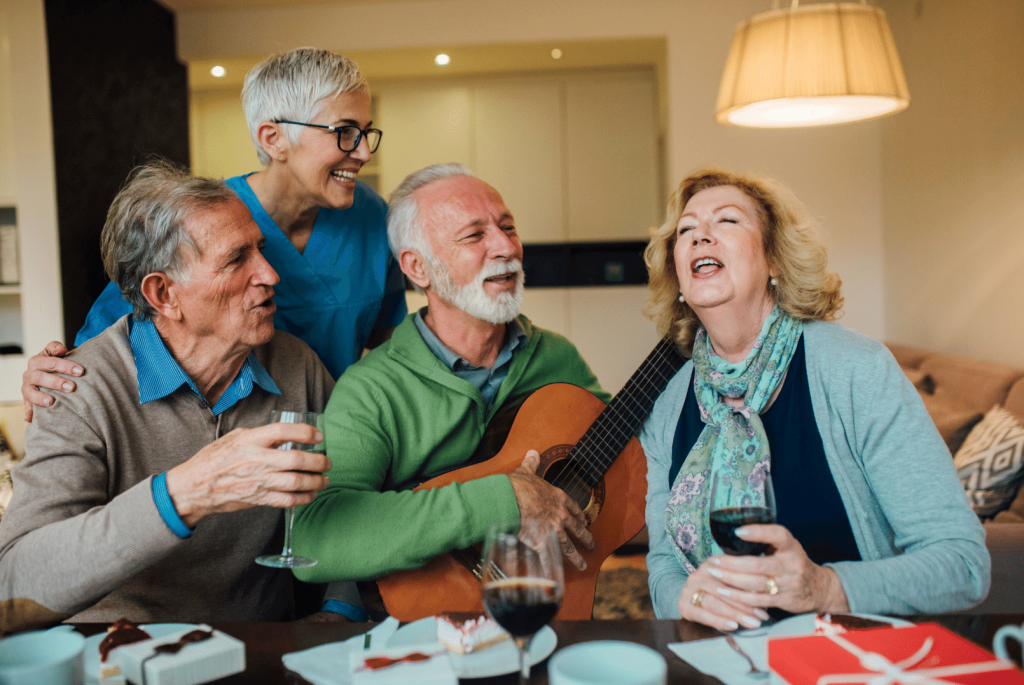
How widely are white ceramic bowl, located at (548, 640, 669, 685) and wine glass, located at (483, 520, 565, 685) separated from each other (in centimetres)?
8

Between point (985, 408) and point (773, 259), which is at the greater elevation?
point (773, 259)

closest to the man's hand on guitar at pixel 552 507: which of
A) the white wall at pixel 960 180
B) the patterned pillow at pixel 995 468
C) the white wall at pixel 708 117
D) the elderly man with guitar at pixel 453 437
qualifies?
the elderly man with guitar at pixel 453 437

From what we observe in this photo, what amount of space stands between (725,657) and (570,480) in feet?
2.43

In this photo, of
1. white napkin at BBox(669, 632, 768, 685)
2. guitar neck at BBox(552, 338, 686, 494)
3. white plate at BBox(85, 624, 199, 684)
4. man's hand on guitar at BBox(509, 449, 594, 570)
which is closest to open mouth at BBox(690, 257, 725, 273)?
guitar neck at BBox(552, 338, 686, 494)

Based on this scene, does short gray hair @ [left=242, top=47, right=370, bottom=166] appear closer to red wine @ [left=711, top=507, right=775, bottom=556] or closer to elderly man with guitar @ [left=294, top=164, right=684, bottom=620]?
elderly man with guitar @ [left=294, top=164, right=684, bottom=620]

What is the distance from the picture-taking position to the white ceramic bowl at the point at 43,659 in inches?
29.8

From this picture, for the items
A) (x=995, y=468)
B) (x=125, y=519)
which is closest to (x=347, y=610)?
(x=125, y=519)

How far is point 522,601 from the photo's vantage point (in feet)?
2.68

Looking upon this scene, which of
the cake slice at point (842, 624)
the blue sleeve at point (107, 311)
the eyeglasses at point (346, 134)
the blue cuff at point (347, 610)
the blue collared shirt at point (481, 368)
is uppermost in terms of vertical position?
the eyeglasses at point (346, 134)

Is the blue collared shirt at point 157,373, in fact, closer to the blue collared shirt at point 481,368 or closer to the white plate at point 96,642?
the blue collared shirt at point 481,368

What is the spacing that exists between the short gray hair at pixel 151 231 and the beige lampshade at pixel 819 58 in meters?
1.65

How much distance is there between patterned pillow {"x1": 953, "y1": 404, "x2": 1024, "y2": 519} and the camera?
2.17 m

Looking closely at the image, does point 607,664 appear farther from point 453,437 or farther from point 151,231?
point 151,231

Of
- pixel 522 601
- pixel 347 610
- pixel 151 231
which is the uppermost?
pixel 151 231
